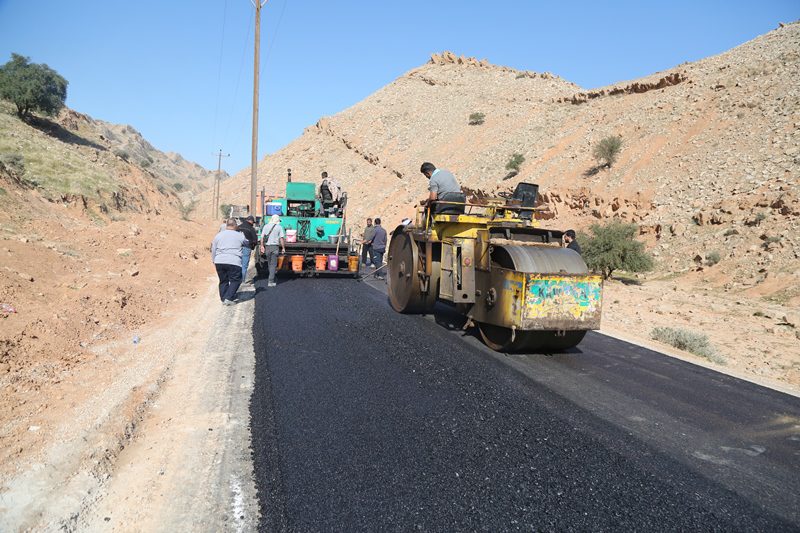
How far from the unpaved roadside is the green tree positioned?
12.9 metres

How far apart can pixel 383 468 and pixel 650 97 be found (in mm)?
30788

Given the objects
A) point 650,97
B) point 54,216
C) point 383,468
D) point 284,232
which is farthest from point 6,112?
Answer: point 650,97

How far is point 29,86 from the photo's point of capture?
28516 millimetres

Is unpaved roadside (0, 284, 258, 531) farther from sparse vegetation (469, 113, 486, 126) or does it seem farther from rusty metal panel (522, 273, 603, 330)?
sparse vegetation (469, 113, 486, 126)

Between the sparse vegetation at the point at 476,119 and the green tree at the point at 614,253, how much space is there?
93.7 feet

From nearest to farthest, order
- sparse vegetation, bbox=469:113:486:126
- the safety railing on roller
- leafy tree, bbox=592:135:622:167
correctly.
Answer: the safety railing on roller → leafy tree, bbox=592:135:622:167 → sparse vegetation, bbox=469:113:486:126

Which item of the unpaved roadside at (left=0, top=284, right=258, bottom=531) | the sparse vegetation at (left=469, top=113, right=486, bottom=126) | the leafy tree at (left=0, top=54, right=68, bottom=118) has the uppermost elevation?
the sparse vegetation at (left=469, top=113, right=486, bottom=126)

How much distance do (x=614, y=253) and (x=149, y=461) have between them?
1485 cm

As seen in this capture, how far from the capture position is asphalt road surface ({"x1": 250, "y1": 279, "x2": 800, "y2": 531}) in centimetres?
290

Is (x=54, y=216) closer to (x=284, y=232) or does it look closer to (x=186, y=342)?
(x=284, y=232)

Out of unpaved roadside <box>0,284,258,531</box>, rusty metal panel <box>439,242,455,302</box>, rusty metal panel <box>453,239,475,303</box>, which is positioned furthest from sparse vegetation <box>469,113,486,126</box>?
unpaved roadside <box>0,284,258,531</box>

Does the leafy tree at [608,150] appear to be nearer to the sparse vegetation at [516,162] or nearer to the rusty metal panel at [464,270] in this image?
the sparse vegetation at [516,162]

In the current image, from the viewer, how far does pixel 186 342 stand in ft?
20.8

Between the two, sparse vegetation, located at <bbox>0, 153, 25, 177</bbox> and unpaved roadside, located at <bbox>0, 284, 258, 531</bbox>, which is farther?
sparse vegetation, located at <bbox>0, 153, 25, 177</bbox>
